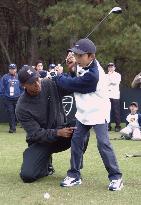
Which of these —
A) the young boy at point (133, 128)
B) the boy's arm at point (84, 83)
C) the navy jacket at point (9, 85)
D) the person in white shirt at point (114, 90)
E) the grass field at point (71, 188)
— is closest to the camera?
the grass field at point (71, 188)

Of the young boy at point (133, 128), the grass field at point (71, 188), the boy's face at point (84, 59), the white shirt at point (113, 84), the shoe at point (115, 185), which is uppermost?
the boy's face at point (84, 59)

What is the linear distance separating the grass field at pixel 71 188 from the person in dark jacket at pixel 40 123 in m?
0.24

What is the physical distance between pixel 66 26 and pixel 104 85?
12295 mm

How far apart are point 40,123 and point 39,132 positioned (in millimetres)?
241

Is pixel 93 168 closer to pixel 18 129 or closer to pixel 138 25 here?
pixel 18 129

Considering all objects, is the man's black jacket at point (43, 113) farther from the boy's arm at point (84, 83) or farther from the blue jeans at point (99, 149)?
the boy's arm at point (84, 83)

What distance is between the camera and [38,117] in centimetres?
780

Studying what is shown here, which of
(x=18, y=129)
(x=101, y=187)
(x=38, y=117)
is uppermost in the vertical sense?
(x=38, y=117)

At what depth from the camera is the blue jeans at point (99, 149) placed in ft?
23.6

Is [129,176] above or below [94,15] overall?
below

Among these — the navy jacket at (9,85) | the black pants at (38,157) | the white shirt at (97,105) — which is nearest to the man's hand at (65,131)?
the black pants at (38,157)

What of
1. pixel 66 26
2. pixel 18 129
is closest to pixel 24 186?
pixel 18 129

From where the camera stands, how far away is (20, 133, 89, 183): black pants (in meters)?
7.77

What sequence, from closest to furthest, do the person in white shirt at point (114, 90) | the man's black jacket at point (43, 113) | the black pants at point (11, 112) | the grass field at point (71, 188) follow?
the grass field at point (71, 188), the man's black jacket at point (43, 113), the black pants at point (11, 112), the person in white shirt at point (114, 90)
